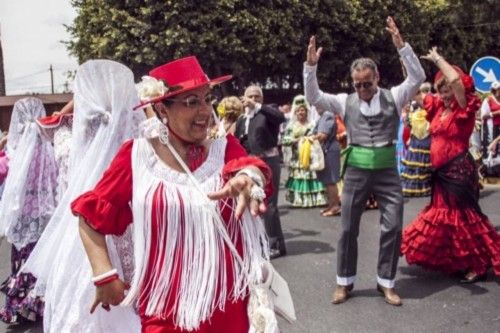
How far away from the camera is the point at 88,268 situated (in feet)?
12.0

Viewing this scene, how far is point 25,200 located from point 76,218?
1.67 meters

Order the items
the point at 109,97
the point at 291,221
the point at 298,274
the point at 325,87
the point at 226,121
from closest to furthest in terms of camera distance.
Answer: the point at 109,97, the point at 298,274, the point at 226,121, the point at 291,221, the point at 325,87

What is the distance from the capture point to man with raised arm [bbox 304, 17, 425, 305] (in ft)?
15.3

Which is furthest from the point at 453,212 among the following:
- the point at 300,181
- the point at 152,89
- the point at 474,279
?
the point at 300,181

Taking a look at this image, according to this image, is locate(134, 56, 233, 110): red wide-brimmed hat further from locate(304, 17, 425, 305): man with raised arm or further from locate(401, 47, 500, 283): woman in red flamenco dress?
locate(401, 47, 500, 283): woman in red flamenco dress

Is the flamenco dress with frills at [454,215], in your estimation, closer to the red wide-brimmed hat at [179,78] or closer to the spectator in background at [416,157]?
the red wide-brimmed hat at [179,78]

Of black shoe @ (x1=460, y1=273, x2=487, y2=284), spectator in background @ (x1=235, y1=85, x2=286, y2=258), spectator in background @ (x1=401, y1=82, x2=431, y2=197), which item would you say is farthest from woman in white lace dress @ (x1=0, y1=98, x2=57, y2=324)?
spectator in background @ (x1=401, y1=82, x2=431, y2=197)

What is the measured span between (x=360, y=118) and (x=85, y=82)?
213 cm

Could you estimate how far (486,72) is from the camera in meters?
9.66

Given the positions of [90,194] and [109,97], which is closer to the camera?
[90,194]

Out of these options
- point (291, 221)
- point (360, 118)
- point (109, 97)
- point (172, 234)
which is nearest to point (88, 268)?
point (109, 97)

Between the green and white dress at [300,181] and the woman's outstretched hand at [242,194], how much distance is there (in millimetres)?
7836

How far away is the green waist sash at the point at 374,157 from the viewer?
15.7ft

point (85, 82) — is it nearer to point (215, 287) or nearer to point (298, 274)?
point (215, 287)
